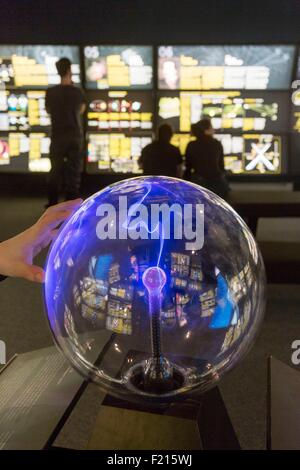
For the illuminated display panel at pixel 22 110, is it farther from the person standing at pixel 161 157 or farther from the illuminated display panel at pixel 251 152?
the person standing at pixel 161 157

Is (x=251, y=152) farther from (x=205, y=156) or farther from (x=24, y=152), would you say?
(x=24, y=152)

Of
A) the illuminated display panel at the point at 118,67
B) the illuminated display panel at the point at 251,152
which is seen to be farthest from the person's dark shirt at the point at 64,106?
the illuminated display panel at the point at 251,152

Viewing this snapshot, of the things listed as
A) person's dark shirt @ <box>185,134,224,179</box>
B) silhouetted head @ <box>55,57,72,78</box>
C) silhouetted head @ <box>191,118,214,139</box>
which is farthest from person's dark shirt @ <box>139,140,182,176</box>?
silhouetted head @ <box>55,57,72,78</box>

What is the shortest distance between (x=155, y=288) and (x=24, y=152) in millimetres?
5479

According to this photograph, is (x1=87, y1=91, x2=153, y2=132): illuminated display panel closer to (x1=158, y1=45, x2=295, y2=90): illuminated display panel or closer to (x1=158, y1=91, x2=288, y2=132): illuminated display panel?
(x1=158, y1=91, x2=288, y2=132): illuminated display panel

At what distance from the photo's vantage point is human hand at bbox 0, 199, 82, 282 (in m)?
0.71

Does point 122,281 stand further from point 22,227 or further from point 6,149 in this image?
point 6,149

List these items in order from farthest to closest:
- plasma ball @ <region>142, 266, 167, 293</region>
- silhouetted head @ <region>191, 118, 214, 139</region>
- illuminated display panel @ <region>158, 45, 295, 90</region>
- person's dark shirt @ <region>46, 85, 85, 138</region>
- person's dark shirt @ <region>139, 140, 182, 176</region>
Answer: illuminated display panel @ <region>158, 45, 295, 90</region>
person's dark shirt @ <region>46, 85, 85, 138</region>
person's dark shirt @ <region>139, 140, 182, 176</region>
silhouetted head @ <region>191, 118, 214, 139</region>
plasma ball @ <region>142, 266, 167, 293</region>

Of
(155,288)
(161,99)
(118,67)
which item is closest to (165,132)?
(161,99)

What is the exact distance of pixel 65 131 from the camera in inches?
179

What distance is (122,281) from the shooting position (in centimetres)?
60
